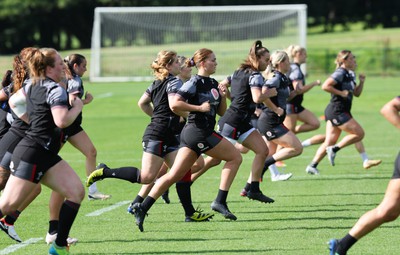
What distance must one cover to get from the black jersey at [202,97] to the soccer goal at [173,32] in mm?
30345

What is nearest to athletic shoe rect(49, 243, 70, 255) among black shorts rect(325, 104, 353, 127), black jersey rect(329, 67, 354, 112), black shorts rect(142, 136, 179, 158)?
black shorts rect(142, 136, 179, 158)

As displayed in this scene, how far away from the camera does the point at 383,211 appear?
300 inches

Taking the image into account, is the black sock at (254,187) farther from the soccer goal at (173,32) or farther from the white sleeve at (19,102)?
the soccer goal at (173,32)

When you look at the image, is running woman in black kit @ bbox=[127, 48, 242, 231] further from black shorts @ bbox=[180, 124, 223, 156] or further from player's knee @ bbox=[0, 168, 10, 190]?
player's knee @ bbox=[0, 168, 10, 190]

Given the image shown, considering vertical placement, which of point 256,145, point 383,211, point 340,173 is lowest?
point 340,173

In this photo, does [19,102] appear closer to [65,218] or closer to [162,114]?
[65,218]

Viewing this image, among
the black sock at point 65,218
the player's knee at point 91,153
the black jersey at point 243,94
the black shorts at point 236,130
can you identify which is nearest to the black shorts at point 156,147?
the black shorts at point 236,130

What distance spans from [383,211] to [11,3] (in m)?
68.1

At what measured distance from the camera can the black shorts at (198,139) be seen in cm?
1023

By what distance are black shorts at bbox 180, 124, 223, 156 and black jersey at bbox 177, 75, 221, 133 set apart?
0.06m

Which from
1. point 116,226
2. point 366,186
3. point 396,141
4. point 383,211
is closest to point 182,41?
point 396,141

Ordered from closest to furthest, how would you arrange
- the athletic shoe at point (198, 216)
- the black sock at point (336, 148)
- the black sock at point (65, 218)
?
the black sock at point (65, 218)
the athletic shoe at point (198, 216)
the black sock at point (336, 148)

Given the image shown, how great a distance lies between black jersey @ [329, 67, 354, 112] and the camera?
1540 cm

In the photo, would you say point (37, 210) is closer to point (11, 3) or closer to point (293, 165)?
point (293, 165)
